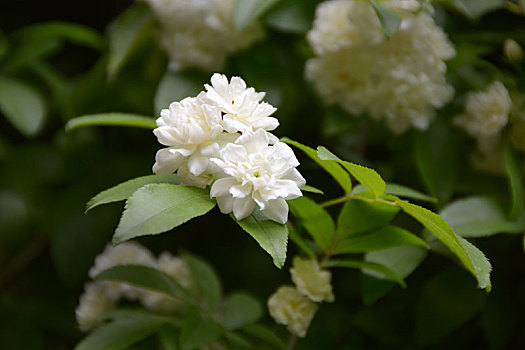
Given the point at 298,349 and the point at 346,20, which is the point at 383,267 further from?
the point at 346,20

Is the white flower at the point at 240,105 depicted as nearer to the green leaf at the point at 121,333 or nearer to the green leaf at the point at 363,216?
the green leaf at the point at 363,216

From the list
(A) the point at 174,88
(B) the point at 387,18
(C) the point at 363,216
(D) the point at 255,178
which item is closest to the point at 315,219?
(C) the point at 363,216

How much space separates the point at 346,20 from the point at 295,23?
0.32 feet

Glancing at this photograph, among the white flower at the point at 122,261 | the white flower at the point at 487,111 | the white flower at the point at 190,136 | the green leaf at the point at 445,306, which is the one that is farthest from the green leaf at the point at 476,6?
the white flower at the point at 122,261

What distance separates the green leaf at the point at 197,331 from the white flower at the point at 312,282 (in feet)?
0.40

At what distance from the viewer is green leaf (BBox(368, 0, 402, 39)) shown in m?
0.61

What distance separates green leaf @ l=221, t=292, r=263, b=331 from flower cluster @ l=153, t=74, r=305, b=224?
25 cm

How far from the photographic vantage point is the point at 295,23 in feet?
2.63

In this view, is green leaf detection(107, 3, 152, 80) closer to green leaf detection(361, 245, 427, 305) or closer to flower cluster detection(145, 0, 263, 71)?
flower cluster detection(145, 0, 263, 71)

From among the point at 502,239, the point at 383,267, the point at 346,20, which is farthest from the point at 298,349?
the point at 346,20

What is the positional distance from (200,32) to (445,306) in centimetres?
57

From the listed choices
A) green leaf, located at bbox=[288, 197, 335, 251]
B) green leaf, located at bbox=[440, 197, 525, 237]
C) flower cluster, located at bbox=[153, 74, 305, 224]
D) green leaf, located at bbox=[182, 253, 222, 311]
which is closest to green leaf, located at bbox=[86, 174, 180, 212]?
flower cluster, located at bbox=[153, 74, 305, 224]

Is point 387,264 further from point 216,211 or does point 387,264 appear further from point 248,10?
point 216,211

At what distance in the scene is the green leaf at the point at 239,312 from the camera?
65 centimetres
